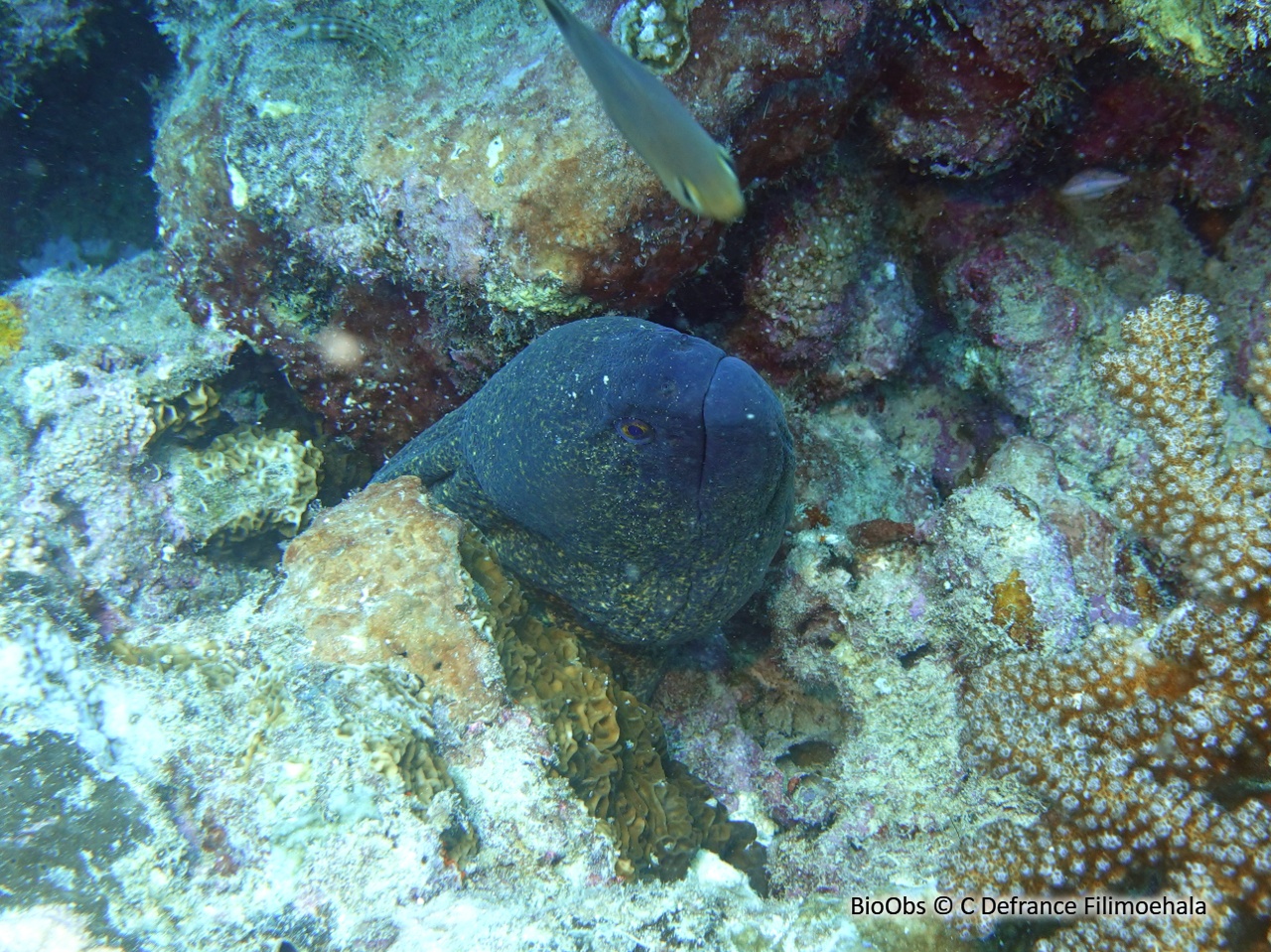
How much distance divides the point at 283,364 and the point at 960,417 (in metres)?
4.19

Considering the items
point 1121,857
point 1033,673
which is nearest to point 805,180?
point 1033,673

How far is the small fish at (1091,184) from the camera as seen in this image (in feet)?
11.4

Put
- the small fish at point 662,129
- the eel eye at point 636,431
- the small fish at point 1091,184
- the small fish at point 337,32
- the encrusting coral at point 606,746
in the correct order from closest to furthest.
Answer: the small fish at point 662,129, the eel eye at point 636,431, the encrusting coral at point 606,746, the small fish at point 1091,184, the small fish at point 337,32

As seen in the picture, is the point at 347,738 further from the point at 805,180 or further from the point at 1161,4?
the point at 1161,4

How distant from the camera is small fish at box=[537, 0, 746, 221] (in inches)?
76.6

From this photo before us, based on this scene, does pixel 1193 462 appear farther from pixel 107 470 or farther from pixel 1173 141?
pixel 107 470

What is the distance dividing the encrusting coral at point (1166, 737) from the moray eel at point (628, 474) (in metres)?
1.24

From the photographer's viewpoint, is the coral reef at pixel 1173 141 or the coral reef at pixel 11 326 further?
the coral reef at pixel 11 326

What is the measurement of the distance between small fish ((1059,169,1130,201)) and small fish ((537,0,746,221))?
2619mm

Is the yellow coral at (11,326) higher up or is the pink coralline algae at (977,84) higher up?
the yellow coral at (11,326)

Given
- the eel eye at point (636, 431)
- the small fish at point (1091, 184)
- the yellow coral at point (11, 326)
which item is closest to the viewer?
the eel eye at point (636, 431)

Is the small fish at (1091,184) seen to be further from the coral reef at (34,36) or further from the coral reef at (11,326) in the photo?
the coral reef at (34,36)

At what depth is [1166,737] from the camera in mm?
2252

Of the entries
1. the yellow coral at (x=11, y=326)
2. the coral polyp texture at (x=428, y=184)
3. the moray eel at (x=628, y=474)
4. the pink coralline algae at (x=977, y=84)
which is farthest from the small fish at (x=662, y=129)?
the yellow coral at (x=11, y=326)
